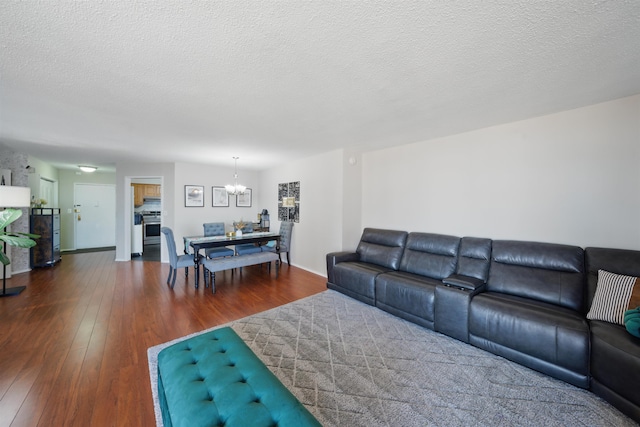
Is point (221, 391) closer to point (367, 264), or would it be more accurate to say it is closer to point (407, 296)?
point (407, 296)

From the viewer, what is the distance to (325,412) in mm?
A: 1548

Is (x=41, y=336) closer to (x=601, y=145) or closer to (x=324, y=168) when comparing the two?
(x=324, y=168)

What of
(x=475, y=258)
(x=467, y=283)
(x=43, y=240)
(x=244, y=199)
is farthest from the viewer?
(x=244, y=199)

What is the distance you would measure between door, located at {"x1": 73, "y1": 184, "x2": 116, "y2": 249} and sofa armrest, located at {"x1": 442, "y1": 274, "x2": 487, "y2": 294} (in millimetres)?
9130

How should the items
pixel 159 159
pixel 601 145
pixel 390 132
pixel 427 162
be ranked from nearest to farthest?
pixel 601 145, pixel 390 132, pixel 427 162, pixel 159 159

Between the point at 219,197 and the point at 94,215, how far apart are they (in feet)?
13.9

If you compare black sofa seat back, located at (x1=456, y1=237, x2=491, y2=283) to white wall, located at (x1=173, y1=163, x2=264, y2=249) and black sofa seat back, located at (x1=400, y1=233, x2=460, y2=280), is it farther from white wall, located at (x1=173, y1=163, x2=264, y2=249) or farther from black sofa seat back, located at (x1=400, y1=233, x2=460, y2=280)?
white wall, located at (x1=173, y1=163, x2=264, y2=249)

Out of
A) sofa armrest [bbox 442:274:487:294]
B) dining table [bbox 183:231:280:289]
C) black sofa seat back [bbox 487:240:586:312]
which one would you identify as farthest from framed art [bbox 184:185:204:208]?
black sofa seat back [bbox 487:240:586:312]

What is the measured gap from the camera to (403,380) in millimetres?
1828

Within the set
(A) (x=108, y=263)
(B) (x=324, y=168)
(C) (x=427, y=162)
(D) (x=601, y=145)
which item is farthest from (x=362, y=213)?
(A) (x=108, y=263)

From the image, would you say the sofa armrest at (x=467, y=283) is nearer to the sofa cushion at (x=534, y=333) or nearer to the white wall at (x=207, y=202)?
the sofa cushion at (x=534, y=333)

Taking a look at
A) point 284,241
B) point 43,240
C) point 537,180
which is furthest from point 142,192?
point 537,180

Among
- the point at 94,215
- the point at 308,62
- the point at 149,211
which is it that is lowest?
the point at 94,215

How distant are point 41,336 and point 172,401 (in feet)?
7.92
